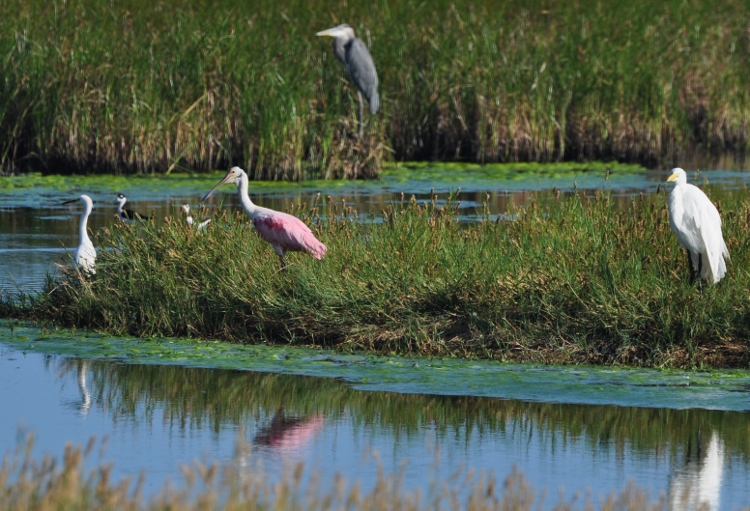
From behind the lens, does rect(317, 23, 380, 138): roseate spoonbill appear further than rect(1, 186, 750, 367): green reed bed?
Yes

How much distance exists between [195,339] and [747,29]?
612 inches

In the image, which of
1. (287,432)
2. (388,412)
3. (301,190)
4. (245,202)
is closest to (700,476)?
(388,412)

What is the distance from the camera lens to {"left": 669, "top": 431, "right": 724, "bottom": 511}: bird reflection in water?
5.10 m

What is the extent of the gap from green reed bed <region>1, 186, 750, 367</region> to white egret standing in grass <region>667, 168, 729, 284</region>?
108 millimetres

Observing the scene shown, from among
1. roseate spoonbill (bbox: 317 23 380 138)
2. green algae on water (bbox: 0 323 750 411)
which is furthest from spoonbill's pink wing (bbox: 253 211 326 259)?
roseate spoonbill (bbox: 317 23 380 138)

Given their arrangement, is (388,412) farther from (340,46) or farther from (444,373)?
(340,46)

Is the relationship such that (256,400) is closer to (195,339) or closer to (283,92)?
(195,339)

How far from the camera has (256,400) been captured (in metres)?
7.00

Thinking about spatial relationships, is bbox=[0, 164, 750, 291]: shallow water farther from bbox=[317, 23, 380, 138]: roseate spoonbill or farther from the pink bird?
the pink bird

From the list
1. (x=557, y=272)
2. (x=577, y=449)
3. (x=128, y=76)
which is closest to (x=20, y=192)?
(x=128, y=76)

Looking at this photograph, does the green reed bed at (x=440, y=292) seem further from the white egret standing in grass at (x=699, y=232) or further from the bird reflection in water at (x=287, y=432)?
the bird reflection in water at (x=287, y=432)

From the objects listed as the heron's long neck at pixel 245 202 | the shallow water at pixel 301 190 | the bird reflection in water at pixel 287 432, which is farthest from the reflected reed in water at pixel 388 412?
the shallow water at pixel 301 190

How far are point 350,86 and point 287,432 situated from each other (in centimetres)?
1189

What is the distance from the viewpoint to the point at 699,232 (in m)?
8.08
